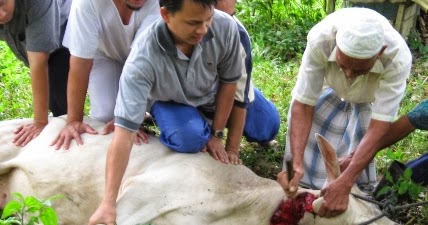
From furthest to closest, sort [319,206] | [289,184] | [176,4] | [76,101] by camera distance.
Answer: [76,101] → [289,184] → [319,206] → [176,4]

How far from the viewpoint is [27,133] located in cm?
438

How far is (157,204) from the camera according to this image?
3.70 meters

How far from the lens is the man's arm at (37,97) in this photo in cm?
429

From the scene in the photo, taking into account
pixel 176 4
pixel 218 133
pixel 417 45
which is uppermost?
pixel 176 4

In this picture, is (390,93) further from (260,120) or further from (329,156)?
(260,120)

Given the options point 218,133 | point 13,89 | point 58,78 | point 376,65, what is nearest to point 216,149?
point 218,133

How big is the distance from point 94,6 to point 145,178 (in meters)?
1.04

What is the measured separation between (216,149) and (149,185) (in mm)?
582

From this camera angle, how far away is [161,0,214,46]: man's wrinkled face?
3.45 meters

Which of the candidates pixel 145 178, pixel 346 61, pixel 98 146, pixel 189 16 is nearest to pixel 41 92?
pixel 98 146

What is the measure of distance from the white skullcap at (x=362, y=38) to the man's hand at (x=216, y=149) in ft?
3.09

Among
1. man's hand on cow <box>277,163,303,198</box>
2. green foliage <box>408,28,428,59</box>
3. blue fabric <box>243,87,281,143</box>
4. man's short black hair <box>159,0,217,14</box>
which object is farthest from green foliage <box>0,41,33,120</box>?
green foliage <box>408,28,428,59</box>

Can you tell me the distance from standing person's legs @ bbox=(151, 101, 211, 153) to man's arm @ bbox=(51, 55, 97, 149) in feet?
1.45

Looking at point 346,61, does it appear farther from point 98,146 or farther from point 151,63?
point 98,146
